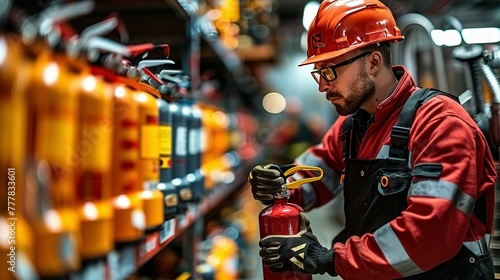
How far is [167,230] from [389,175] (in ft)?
2.57

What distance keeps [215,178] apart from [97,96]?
1783 millimetres

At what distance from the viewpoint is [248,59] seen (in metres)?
6.03

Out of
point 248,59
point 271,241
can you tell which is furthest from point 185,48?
point 248,59

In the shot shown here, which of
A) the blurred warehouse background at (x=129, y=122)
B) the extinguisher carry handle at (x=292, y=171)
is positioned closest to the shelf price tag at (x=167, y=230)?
→ the blurred warehouse background at (x=129, y=122)

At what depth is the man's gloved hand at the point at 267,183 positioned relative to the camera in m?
1.46

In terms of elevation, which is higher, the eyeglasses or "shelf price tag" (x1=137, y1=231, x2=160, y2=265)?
the eyeglasses

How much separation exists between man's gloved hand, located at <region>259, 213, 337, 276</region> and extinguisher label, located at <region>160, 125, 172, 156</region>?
0.47m

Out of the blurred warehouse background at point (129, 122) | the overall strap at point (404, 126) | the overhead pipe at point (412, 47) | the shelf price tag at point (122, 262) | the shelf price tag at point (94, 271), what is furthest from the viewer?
the overhead pipe at point (412, 47)

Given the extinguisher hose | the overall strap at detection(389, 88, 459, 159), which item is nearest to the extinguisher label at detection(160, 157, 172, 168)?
the overall strap at detection(389, 88, 459, 159)

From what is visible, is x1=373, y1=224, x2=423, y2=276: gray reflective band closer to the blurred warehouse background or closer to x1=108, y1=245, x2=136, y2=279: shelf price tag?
the blurred warehouse background

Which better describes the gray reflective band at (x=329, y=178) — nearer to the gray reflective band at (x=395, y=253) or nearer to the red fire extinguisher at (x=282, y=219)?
the red fire extinguisher at (x=282, y=219)

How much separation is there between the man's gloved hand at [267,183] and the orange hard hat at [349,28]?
343 millimetres

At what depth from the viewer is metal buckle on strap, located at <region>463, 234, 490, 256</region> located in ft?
4.54

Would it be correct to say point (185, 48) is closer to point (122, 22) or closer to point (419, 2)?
point (122, 22)
